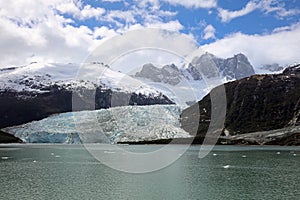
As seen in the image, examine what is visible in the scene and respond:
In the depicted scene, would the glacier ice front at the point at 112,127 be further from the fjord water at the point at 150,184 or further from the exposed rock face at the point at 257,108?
the fjord water at the point at 150,184

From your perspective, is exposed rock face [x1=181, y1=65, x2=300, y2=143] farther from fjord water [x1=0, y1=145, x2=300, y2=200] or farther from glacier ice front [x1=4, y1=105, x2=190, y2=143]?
fjord water [x1=0, y1=145, x2=300, y2=200]

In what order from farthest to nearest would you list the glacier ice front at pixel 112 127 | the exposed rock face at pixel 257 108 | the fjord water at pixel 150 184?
the exposed rock face at pixel 257 108 → the glacier ice front at pixel 112 127 → the fjord water at pixel 150 184

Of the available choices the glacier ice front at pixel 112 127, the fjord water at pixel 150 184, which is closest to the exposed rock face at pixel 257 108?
the glacier ice front at pixel 112 127

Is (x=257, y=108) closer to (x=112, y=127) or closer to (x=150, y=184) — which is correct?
(x=112, y=127)

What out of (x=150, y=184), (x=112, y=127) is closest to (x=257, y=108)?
(x=112, y=127)

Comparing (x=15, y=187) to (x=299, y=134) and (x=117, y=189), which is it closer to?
(x=117, y=189)

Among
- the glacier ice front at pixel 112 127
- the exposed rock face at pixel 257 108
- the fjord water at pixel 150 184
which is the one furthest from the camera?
the exposed rock face at pixel 257 108

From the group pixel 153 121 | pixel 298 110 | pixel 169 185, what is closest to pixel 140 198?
pixel 169 185
